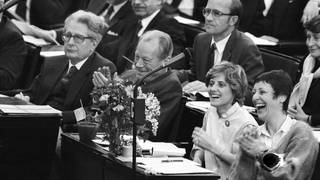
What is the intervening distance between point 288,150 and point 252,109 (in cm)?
136

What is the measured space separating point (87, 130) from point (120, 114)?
1.28ft

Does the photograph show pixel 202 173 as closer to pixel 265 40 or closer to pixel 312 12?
pixel 312 12

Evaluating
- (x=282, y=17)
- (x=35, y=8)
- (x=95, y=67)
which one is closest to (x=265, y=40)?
(x=282, y=17)

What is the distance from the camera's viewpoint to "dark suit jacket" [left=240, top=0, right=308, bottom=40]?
8.48m

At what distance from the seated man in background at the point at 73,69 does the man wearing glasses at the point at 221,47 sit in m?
0.73

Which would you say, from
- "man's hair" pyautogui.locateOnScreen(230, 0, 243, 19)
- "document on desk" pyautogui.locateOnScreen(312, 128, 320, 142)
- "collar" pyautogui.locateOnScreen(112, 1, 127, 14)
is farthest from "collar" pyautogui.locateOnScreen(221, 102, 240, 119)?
"collar" pyautogui.locateOnScreen(112, 1, 127, 14)

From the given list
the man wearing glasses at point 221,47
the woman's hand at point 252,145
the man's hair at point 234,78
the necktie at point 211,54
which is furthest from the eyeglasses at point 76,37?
the woman's hand at point 252,145

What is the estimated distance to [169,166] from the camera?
17.4 ft

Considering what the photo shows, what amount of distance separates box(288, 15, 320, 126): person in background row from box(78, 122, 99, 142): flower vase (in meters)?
1.41

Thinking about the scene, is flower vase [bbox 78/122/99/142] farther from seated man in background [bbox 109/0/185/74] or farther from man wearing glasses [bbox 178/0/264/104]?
seated man in background [bbox 109/0/185/74]

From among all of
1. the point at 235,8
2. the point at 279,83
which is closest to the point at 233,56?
the point at 235,8

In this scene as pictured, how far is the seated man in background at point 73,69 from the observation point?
23.6 feet

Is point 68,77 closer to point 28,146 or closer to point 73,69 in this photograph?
point 73,69

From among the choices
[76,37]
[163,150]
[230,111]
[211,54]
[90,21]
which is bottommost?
[163,150]
